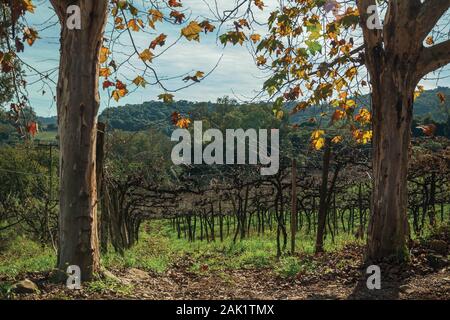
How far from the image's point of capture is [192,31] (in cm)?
580

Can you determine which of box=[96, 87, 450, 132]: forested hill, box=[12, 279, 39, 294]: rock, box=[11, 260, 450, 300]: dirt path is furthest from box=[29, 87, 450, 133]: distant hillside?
box=[12, 279, 39, 294]: rock

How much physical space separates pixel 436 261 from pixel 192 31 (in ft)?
14.5

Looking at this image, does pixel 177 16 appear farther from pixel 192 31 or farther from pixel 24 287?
pixel 24 287

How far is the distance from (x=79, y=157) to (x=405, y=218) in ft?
14.1

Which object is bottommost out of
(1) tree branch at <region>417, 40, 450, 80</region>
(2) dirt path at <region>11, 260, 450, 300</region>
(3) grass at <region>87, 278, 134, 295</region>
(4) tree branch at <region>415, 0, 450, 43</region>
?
(2) dirt path at <region>11, 260, 450, 300</region>

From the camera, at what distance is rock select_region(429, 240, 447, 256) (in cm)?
694

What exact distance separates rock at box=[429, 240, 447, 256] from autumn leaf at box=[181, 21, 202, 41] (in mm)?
4511

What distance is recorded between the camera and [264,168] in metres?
12.3

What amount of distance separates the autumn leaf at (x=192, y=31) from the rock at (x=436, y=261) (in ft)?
14.0

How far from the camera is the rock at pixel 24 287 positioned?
4551mm

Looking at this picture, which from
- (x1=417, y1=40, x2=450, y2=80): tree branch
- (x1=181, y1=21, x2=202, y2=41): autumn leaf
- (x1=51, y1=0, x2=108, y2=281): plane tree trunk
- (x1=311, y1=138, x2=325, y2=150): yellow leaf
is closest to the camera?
(x1=51, y1=0, x2=108, y2=281): plane tree trunk

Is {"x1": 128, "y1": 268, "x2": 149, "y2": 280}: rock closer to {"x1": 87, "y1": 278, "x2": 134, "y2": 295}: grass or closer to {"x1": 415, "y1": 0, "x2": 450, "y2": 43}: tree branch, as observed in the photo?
{"x1": 87, "y1": 278, "x2": 134, "y2": 295}: grass

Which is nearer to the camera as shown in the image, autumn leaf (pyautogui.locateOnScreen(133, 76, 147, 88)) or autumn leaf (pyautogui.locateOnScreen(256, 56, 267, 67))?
autumn leaf (pyautogui.locateOnScreen(133, 76, 147, 88))
